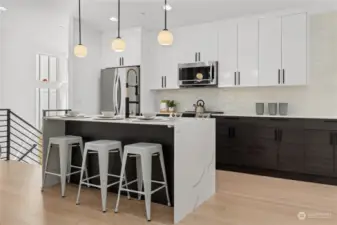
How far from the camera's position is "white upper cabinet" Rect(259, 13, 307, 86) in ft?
14.5

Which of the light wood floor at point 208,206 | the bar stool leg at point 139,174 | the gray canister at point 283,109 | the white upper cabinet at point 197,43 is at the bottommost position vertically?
the light wood floor at point 208,206

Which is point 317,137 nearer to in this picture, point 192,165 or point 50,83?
point 192,165

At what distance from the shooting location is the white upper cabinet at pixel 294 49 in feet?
14.5

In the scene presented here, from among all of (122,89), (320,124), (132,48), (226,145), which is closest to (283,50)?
(320,124)

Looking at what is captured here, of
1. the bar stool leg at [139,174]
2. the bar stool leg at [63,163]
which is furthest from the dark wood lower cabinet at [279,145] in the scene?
the bar stool leg at [63,163]

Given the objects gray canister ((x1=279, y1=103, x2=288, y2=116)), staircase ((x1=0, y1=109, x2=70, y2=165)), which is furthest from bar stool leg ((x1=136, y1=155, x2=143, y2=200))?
staircase ((x1=0, y1=109, x2=70, y2=165))

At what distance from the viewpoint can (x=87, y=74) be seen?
5.73 meters

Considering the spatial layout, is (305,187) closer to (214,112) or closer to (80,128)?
(214,112)

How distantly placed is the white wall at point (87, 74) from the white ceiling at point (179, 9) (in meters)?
0.45

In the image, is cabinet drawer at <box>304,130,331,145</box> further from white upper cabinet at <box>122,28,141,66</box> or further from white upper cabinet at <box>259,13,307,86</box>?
white upper cabinet at <box>122,28,141,66</box>

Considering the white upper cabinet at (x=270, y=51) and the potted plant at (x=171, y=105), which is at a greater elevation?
the white upper cabinet at (x=270, y=51)

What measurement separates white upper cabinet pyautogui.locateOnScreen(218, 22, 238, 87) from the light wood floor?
1909mm

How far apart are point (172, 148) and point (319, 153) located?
243cm

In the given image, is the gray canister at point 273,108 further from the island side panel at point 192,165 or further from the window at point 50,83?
A: the window at point 50,83
